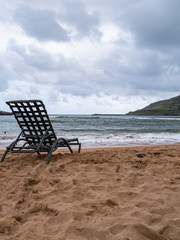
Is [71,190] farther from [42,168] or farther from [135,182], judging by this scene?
[42,168]

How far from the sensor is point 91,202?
269 cm

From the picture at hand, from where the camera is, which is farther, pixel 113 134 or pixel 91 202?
pixel 113 134

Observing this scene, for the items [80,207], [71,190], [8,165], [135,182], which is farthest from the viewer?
[8,165]

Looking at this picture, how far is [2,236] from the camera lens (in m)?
2.01

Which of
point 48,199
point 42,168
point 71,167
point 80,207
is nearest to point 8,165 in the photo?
point 42,168

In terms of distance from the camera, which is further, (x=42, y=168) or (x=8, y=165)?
(x=8, y=165)

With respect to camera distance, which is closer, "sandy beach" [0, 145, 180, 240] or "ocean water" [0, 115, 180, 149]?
"sandy beach" [0, 145, 180, 240]

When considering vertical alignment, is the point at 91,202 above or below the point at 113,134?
above

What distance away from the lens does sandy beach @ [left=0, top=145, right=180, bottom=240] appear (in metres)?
2.01

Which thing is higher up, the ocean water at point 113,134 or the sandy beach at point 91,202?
the sandy beach at point 91,202

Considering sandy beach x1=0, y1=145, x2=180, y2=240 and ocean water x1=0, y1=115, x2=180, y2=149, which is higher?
sandy beach x1=0, y1=145, x2=180, y2=240

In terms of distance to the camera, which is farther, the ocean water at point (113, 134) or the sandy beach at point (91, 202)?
the ocean water at point (113, 134)

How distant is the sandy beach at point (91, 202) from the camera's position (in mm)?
2014

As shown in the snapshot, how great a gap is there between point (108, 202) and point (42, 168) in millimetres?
2307
